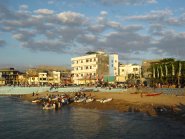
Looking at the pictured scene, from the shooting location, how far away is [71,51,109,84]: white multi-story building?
423ft

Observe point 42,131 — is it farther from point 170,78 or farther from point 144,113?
point 170,78

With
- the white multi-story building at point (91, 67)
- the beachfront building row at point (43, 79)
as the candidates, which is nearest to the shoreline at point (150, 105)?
the white multi-story building at point (91, 67)

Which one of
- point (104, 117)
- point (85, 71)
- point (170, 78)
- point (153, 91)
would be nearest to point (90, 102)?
point (153, 91)

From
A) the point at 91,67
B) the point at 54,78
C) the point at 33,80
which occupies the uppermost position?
the point at 91,67

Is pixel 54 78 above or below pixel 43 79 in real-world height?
above

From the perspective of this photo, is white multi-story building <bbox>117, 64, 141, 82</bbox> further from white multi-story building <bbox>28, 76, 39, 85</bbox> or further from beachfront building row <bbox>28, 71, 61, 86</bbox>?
white multi-story building <bbox>28, 76, 39, 85</bbox>

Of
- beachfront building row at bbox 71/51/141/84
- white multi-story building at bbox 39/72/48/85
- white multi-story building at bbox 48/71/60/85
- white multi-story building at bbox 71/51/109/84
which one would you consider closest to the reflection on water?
beachfront building row at bbox 71/51/141/84

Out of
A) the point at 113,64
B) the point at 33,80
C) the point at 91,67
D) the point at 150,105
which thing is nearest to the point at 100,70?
the point at 91,67

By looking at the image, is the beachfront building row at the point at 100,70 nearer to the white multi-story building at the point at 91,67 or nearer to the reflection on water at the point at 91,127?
the white multi-story building at the point at 91,67

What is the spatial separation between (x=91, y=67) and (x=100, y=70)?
3968 mm

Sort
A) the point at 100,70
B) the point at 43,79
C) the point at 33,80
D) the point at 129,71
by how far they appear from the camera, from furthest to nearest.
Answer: the point at 33,80
the point at 43,79
the point at 129,71
the point at 100,70

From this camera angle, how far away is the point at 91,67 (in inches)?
5148

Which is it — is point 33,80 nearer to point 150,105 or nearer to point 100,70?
point 100,70

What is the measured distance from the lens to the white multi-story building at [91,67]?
423 feet
